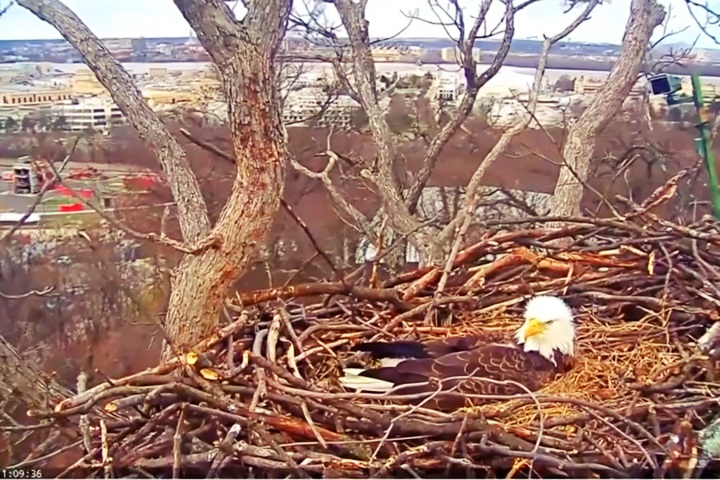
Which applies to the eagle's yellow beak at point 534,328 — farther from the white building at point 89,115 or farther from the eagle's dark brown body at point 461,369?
the white building at point 89,115

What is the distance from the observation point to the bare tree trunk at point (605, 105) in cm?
309

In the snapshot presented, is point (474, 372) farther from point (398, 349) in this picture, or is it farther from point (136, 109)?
point (136, 109)

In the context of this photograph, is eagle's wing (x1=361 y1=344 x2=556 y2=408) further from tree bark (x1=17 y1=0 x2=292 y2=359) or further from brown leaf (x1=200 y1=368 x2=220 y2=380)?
tree bark (x1=17 y1=0 x2=292 y2=359)

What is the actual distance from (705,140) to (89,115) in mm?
1875

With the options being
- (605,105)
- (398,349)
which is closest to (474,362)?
(398,349)

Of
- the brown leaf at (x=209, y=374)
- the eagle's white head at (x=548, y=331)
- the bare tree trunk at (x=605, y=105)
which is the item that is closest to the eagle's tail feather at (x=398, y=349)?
the eagle's white head at (x=548, y=331)

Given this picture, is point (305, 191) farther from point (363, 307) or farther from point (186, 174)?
point (363, 307)

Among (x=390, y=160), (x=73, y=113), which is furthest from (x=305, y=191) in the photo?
(x=73, y=113)

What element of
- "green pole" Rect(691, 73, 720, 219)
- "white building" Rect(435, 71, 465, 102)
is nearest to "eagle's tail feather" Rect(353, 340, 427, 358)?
"green pole" Rect(691, 73, 720, 219)

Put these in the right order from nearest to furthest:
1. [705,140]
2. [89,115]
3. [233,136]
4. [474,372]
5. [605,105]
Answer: [474,372], [233,136], [705,140], [89,115], [605,105]

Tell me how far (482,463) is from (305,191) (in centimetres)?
230

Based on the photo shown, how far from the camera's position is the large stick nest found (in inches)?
49.6

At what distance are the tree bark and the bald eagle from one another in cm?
47

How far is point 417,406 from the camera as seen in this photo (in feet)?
4.47
